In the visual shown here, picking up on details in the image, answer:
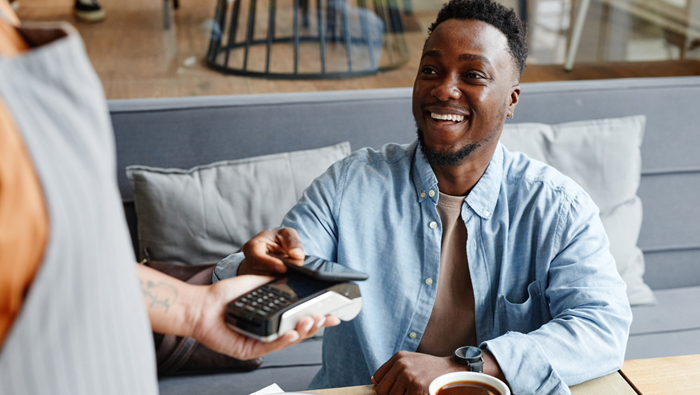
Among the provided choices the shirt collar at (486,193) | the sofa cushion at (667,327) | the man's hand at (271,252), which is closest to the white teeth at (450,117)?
the shirt collar at (486,193)

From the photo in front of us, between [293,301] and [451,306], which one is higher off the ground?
[293,301]

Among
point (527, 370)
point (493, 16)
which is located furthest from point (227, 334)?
point (493, 16)

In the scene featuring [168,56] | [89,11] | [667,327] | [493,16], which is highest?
[493,16]

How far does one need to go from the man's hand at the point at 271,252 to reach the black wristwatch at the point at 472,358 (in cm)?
26

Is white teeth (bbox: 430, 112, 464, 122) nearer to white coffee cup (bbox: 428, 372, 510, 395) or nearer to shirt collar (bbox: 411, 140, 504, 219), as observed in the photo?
shirt collar (bbox: 411, 140, 504, 219)

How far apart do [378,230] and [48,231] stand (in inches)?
32.3

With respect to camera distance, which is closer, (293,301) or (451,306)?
(293,301)

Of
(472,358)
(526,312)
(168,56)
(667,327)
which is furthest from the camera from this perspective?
(168,56)

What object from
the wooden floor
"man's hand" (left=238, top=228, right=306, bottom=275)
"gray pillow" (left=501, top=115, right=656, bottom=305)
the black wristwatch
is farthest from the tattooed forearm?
the wooden floor

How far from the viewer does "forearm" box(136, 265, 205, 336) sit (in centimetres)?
71

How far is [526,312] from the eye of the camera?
1.10 metres

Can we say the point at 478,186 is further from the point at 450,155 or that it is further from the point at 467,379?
the point at 467,379

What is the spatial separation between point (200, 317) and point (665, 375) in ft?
2.31

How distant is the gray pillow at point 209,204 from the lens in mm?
1554
